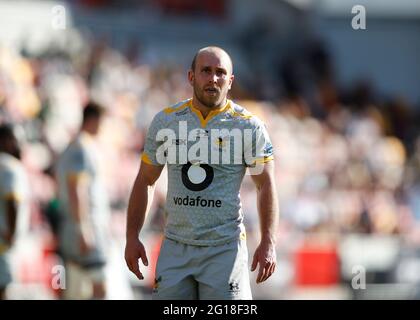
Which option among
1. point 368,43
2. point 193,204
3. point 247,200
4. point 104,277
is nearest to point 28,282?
point 104,277

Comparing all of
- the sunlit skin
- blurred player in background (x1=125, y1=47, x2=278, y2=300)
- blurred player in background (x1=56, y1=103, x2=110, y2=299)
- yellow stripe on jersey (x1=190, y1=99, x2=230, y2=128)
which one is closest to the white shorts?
blurred player in background (x1=125, y1=47, x2=278, y2=300)

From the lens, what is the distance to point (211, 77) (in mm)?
6664

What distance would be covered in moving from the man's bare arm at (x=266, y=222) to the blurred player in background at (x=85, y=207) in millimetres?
3221

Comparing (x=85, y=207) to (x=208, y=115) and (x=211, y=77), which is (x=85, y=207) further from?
(x=211, y=77)

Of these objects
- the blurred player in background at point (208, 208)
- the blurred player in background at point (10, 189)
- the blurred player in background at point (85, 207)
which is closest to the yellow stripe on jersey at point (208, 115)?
the blurred player in background at point (208, 208)

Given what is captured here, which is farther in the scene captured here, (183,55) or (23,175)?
(183,55)

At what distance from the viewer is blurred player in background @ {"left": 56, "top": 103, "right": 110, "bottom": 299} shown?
9.77 meters

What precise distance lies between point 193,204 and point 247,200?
1063 centimetres

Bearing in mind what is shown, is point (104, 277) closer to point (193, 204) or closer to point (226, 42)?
point (193, 204)

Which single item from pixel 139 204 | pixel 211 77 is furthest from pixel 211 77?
pixel 139 204

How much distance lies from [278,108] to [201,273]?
17.7 metres

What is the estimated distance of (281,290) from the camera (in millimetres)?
15906

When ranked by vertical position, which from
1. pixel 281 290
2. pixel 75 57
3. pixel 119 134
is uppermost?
pixel 75 57

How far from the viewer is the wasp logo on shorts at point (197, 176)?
679 cm
